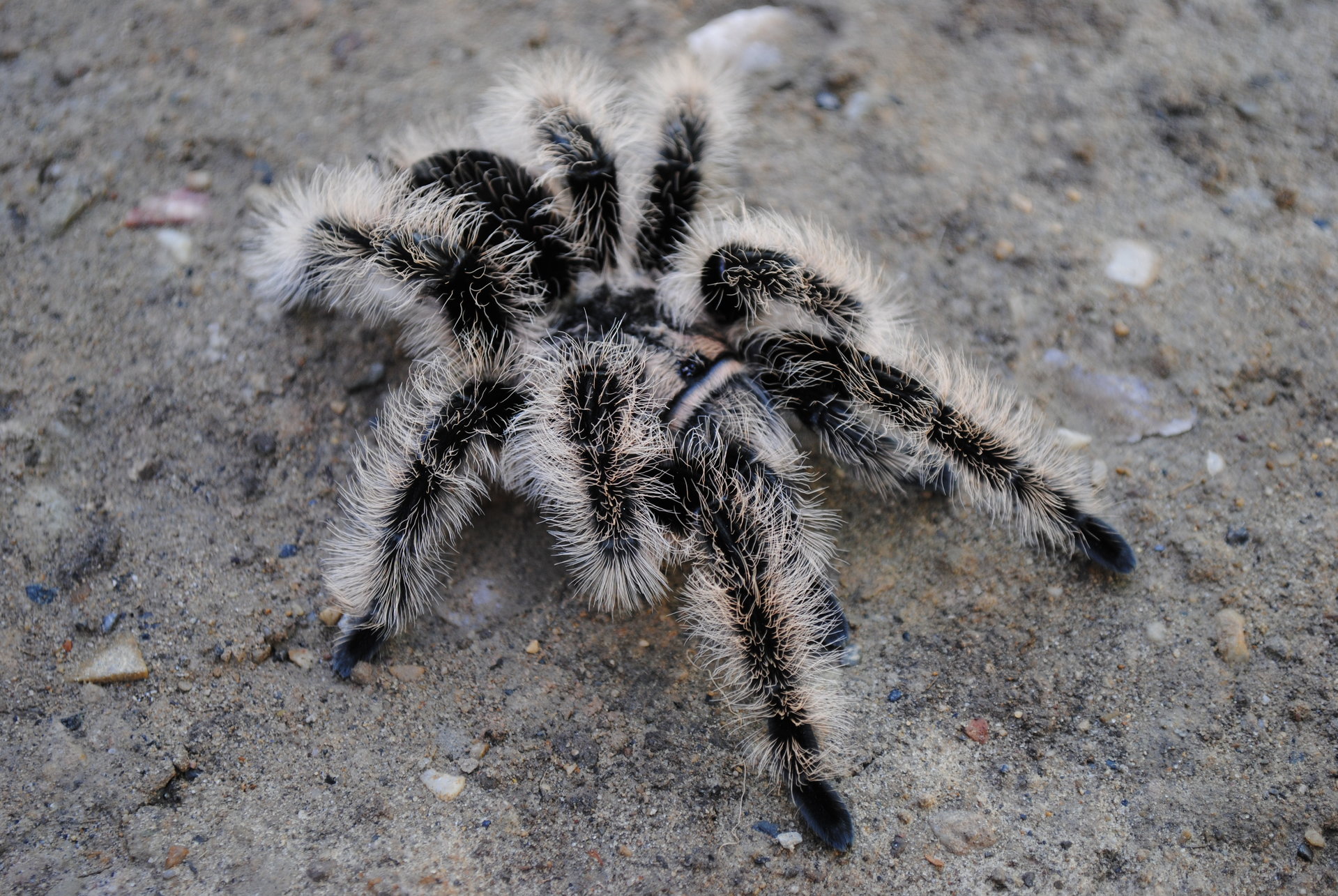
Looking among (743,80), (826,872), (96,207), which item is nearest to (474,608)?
(826,872)

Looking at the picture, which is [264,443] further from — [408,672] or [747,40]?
[747,40]

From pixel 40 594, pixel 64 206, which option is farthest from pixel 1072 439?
pixel 64 206

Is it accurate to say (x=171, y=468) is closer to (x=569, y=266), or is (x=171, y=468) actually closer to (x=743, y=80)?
(x=569, y=266)

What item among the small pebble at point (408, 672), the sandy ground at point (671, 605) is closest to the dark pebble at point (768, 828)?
the sandy ground at point (671, 605)

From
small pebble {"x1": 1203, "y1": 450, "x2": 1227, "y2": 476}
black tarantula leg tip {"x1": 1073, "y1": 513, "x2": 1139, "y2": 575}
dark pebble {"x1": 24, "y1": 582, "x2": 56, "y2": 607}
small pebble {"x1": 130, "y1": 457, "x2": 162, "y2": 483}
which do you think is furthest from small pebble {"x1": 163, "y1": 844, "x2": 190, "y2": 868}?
small pebble {"x1": 1203, "y1": 450, "x2": 1227, "y2": 476}

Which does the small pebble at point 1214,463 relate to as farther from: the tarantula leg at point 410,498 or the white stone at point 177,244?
the white stone at point 177,244

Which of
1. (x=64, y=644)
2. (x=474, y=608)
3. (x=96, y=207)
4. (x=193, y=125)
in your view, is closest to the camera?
(x=64, y=644)

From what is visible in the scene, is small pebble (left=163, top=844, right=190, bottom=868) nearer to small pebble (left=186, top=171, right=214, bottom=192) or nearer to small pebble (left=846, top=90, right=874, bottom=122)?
small pebble (left=186, top=171, right=214, bottom=192)
